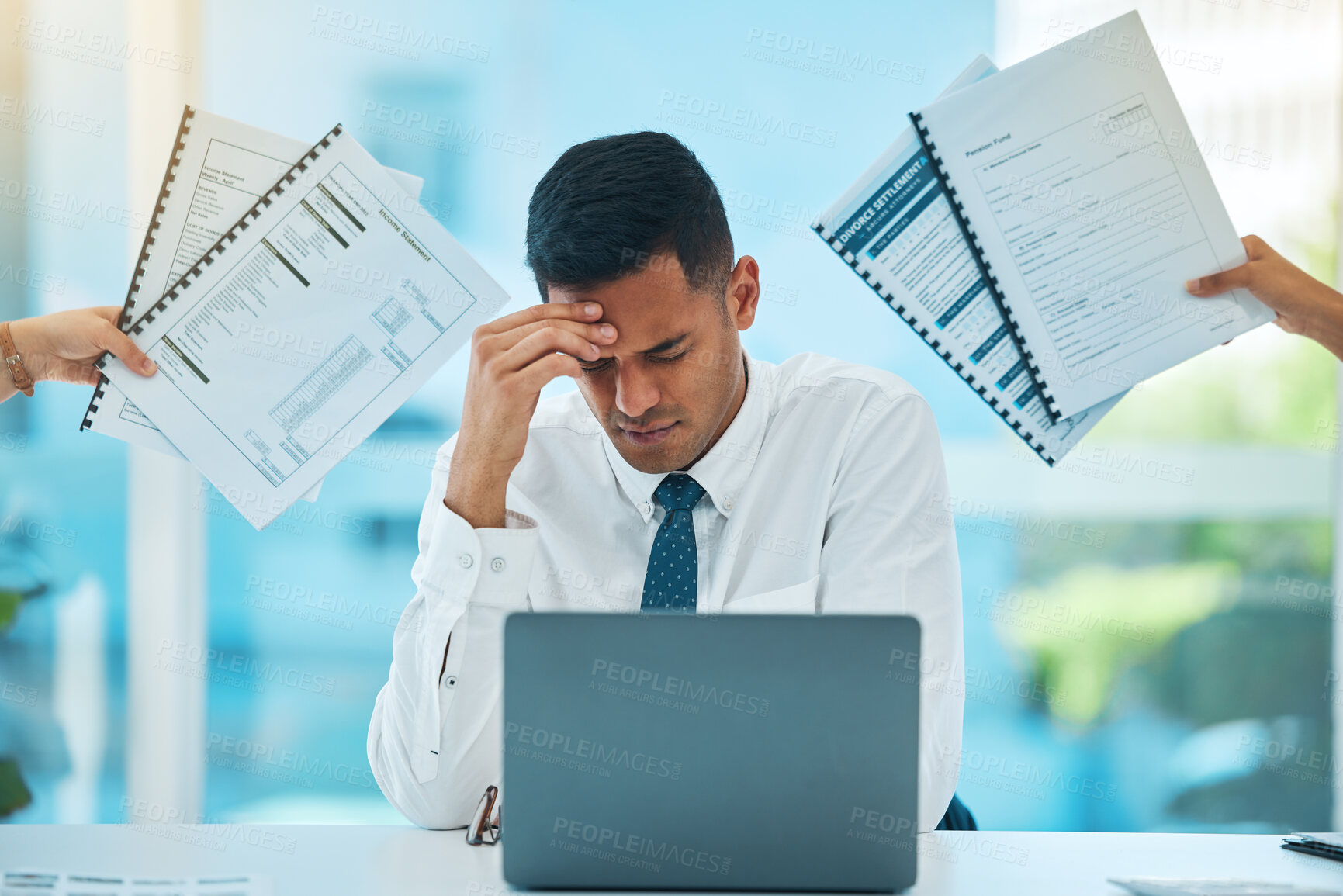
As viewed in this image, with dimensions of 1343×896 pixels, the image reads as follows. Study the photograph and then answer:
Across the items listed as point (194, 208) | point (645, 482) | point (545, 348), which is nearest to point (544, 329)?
point (545, 348)

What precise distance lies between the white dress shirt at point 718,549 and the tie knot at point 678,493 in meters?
0.02

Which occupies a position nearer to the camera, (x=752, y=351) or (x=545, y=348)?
(x=545, y=348)

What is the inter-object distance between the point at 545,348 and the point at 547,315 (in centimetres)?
6

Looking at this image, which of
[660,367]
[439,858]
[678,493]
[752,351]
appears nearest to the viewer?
[439,858]

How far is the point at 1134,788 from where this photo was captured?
8.68 ft

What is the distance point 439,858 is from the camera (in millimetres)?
1068

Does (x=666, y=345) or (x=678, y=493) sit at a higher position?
(x=666, y=345)

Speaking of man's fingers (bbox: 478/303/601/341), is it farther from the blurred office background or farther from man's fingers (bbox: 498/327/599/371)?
the blurred office background

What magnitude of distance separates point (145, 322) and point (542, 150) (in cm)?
125

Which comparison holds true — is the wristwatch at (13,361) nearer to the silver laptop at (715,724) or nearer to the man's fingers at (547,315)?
the man's fingers at (547,315)

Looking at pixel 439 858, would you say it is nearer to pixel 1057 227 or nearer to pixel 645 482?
pixel 645 482

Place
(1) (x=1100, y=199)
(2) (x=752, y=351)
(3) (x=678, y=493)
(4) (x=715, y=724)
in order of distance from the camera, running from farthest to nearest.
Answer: (2) (x=752, y=351)
(1) (x=1100, y=199)
(3) (x=678, y=493)
(4) (x=715, y=724)

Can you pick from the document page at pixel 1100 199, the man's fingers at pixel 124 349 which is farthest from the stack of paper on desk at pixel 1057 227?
the man's fingers at pixel 124 349

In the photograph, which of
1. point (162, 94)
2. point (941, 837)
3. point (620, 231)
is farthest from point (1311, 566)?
point (162, 94)
